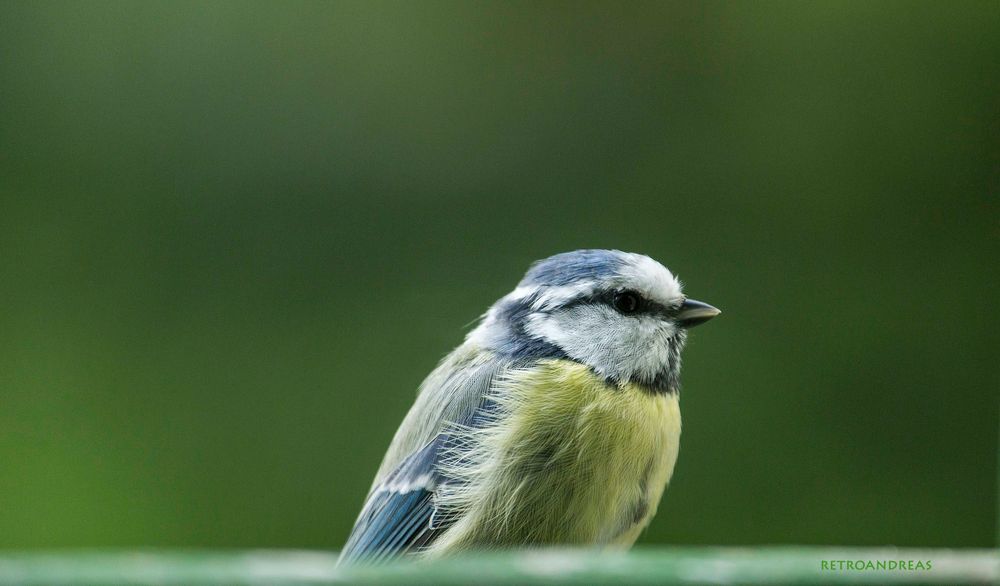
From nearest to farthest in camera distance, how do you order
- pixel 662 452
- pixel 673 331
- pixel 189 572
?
pixel 189 572 → pixel 662 452 → pixel 673 331

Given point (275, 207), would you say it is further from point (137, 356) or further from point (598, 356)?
point (598, 356)

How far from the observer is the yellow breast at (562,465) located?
1.06 metres

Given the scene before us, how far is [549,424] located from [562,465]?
51 mm

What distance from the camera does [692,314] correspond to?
1.28 m

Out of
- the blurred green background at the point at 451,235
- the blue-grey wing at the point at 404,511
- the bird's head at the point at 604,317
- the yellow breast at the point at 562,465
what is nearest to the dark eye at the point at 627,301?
the bird's head at the point at 604,317

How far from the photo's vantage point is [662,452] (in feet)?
3.75

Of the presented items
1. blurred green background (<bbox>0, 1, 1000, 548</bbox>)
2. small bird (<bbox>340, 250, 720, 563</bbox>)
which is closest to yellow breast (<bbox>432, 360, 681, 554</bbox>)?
small bird (<bbox>340, 250, 720, 563</bbox>)

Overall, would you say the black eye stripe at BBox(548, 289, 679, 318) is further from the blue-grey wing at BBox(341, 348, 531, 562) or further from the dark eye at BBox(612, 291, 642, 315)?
the blue-grey wing at BBox(341, 348, 531, 562)

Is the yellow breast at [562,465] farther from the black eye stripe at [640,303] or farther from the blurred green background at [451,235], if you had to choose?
the blurred green background at [451,235]

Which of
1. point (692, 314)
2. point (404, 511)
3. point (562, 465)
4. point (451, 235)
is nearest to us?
point (562, 465)

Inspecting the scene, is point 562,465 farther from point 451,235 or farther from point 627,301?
point 451,235

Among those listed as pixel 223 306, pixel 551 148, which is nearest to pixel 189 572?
pixel 223 306

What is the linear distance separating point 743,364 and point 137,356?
1238 millimetres

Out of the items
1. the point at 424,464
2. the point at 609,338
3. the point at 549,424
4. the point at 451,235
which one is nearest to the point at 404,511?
the point at 424,464
